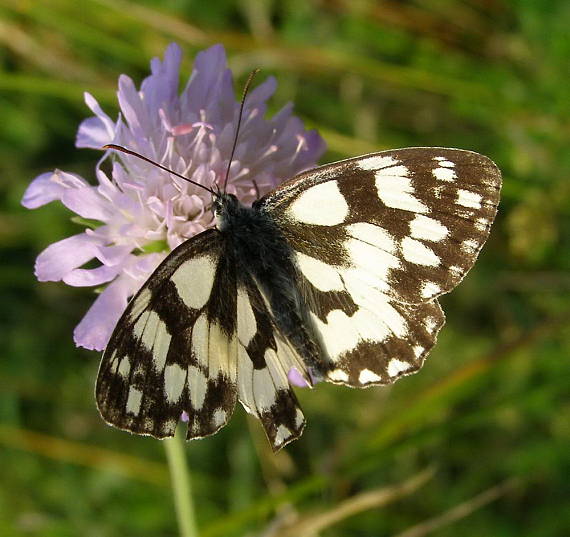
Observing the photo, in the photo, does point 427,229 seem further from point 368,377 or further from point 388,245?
point 368,377

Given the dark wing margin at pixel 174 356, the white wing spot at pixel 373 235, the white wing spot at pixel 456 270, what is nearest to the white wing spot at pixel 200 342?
the dark wing margin at pixel 174 356

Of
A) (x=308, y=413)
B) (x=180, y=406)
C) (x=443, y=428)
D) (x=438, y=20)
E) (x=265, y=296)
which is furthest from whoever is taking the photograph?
(x=438, y=20)

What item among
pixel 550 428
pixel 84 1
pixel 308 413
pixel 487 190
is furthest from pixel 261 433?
pixel 84 1

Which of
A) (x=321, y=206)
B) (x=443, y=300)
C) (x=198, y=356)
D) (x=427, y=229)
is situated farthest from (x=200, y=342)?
(x=443, y=300)

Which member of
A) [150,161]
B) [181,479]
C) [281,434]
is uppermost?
[150,161]

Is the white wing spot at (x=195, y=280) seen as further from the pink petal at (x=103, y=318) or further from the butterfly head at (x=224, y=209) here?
the pink petal at (x=103, y=318)

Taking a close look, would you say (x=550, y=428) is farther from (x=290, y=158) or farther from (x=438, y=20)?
(x=438, y=20)
